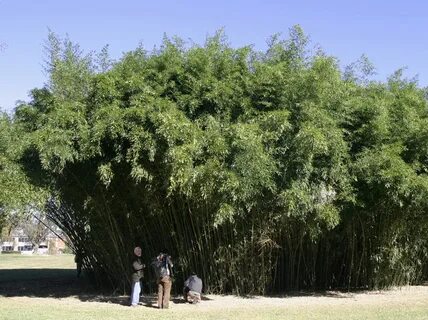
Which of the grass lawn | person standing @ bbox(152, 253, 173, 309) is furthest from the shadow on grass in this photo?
person standing @ bbox(152, 253, 173, 309)

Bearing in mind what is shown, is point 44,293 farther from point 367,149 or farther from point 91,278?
point 367,149

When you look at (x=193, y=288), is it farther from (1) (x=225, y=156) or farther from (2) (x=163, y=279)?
(1) (x=225, y=156)

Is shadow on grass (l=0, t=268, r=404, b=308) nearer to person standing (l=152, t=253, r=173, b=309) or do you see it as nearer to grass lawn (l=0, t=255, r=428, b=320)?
grass lawn (l=0, t=255, r=428, b=320)

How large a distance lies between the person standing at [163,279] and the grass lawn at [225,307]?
169mm

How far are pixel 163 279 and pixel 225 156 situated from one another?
230 centimetres

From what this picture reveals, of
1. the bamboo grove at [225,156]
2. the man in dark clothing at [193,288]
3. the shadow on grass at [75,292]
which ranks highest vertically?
the bamboo grove at [225,156]

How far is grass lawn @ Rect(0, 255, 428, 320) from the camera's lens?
8336 millimetres

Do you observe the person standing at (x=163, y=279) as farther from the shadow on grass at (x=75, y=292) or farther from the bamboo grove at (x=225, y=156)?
the bamboo grove at (x=225, y=156)

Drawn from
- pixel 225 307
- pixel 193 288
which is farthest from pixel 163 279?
pixel 225 307

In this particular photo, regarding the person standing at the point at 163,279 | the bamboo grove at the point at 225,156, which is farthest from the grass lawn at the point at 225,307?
the bamboo grove at the point at 225,156

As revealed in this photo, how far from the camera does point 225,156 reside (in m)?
8.62

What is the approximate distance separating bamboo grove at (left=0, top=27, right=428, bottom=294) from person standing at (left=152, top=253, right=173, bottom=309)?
1.01m

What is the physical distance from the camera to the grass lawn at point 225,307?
8336 mm

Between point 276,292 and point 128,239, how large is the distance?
3220 millimetres
